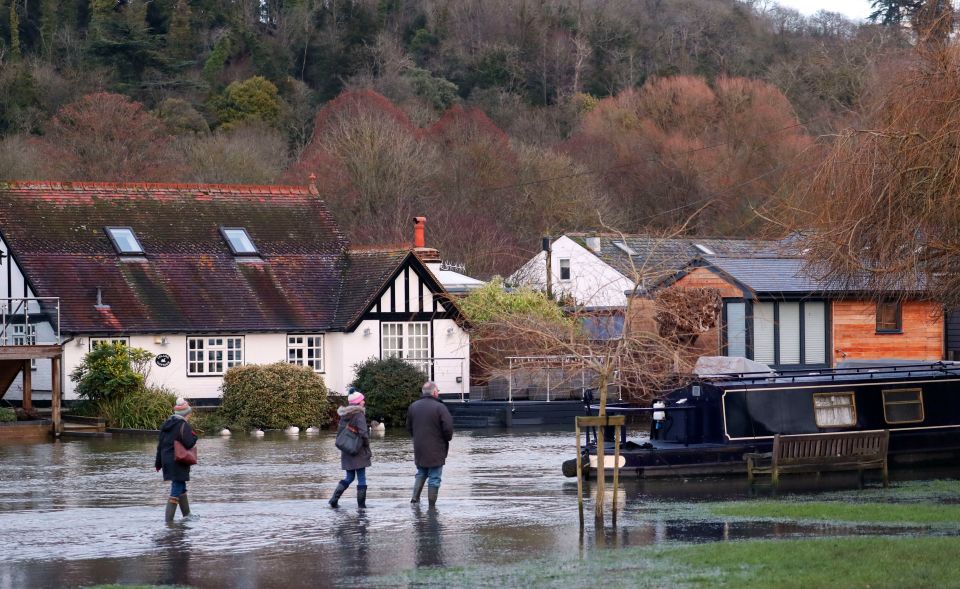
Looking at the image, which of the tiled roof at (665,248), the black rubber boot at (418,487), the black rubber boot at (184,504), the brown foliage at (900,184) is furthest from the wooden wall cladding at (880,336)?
the black rubber boot at (184,504)

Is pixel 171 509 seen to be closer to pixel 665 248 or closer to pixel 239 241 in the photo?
pixel 239 241

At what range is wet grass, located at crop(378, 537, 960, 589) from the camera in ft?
42.8

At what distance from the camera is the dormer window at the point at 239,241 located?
4197 cm

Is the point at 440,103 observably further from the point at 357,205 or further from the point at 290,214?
the point at 290,214

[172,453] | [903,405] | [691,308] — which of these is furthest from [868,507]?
[691,308]

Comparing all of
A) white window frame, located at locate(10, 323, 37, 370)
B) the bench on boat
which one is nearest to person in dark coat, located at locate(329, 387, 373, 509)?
the bench on boat

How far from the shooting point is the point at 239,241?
4238 centimetres

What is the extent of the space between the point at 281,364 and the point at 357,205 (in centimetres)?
2419

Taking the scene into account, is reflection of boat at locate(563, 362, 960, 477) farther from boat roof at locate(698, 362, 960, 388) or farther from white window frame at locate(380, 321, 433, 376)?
white window frame at locate(380, 321, 433, 376)

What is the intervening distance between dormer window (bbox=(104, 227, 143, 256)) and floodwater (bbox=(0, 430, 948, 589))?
13.0m

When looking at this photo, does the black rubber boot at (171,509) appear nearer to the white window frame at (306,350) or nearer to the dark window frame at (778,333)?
the white window frame at (306,350)

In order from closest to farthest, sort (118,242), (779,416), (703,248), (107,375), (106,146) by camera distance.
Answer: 1. (779,416)
2. (107,375)
3. (118,242)
4. (703,248)
5. (106,146)

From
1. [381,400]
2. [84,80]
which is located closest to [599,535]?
[381,400]

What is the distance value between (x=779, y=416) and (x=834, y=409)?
1.14 m
